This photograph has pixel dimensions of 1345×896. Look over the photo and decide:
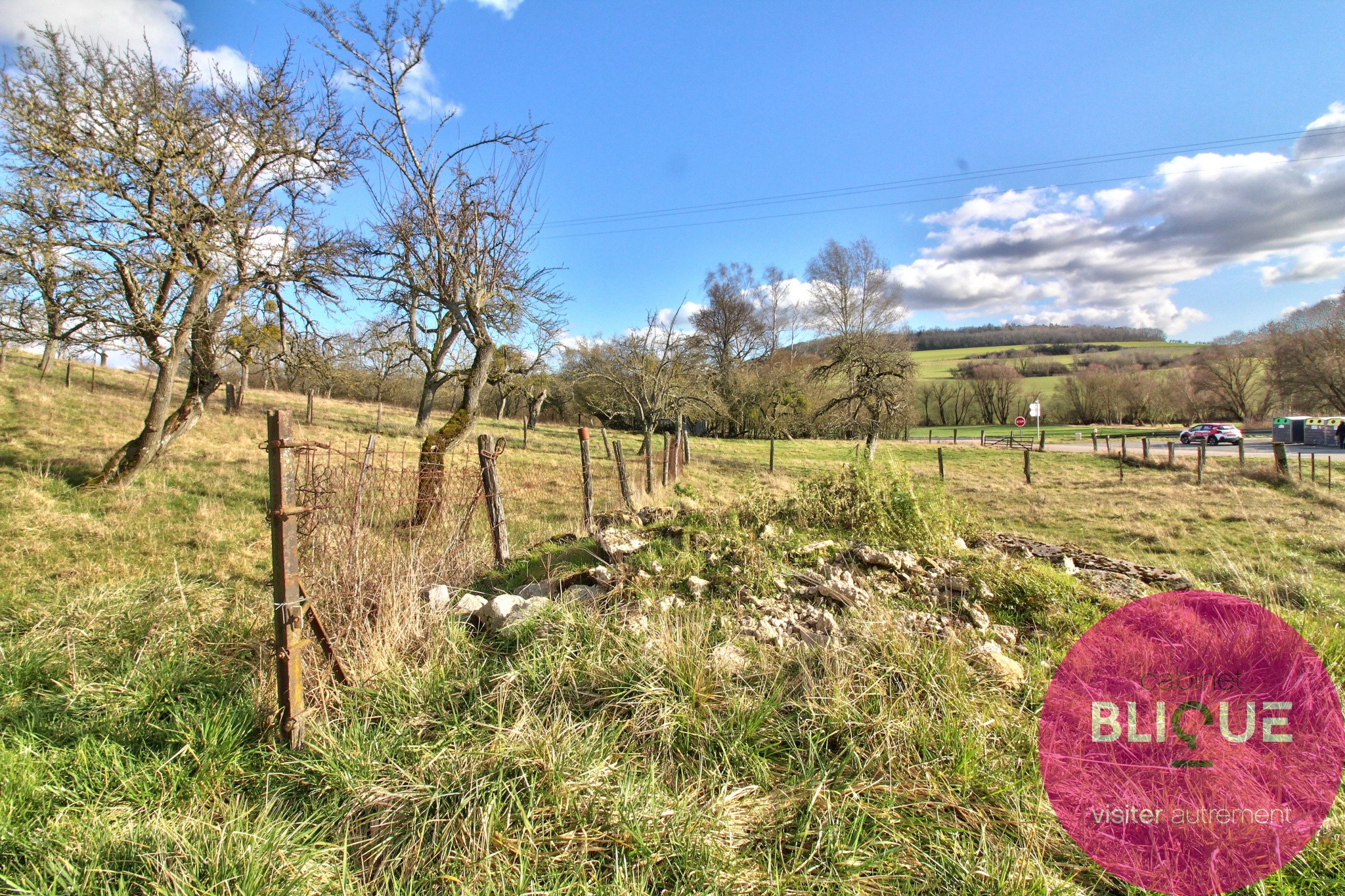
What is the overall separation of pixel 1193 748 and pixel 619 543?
435 centimetres

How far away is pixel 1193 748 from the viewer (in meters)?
2.65

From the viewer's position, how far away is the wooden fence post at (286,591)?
294cm

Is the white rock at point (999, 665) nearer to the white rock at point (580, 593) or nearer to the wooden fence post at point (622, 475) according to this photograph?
the white rock at point (580, 593)

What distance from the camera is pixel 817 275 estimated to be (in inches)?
1586

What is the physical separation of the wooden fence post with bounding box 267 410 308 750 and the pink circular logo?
3.56 meters

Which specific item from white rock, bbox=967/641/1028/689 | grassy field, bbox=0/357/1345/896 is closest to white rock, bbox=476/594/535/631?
grassy field, bbox=0/357/1345/896

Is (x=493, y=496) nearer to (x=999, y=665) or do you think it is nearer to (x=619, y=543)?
(x=619, y=543)

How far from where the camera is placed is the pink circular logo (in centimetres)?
227

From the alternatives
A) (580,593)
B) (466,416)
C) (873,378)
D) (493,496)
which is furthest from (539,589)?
(873,378)

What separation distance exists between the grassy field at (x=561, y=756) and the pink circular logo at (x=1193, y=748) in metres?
0.11

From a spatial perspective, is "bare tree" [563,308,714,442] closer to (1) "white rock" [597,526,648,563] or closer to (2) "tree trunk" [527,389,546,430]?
(2) "tree trunk" [527,389,546,430]

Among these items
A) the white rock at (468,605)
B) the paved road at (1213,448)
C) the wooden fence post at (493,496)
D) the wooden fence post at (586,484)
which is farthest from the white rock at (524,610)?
the paved road at (1213,448)

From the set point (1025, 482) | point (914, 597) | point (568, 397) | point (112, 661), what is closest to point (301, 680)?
point (112, 661)

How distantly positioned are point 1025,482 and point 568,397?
28084mm
